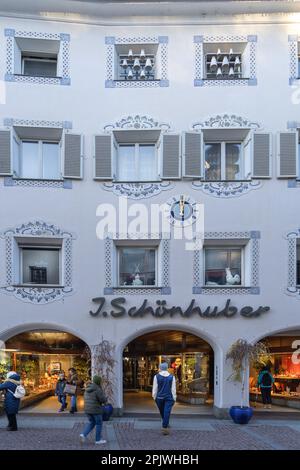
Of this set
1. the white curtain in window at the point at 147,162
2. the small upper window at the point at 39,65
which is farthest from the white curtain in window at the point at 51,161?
the white curtain in window at the point at 147,162

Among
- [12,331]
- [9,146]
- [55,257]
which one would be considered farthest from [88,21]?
[12,331]

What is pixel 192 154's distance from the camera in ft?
55.2

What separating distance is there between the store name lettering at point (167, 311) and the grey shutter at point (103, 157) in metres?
3.75

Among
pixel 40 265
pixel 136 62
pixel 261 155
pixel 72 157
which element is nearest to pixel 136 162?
pixel 72 157

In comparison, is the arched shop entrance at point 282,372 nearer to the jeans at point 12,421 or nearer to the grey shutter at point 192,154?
the grey shutter at point 192,154

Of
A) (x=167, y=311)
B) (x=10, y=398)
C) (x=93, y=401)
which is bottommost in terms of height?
(x=10, y=398)

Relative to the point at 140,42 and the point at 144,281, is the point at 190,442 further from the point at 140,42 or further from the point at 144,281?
the point at 140,42

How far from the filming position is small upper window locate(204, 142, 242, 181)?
56.6 feet

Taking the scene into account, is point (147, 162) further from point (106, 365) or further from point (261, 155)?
point (106, 365)

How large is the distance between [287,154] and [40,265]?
8.25 meters

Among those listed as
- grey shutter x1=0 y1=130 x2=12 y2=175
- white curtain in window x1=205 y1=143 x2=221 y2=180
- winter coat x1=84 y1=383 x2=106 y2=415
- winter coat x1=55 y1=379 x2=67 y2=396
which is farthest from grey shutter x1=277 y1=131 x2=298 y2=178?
winter coat x1=55 y1=379 x2=67 y2=396

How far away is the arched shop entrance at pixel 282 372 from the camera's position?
60.2 feet

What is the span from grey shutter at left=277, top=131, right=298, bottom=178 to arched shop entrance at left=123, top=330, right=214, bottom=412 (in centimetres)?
639
